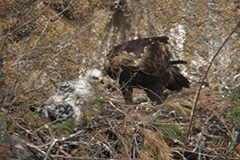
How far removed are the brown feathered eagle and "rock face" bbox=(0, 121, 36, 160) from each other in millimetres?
1538

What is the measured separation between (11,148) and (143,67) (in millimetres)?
2129

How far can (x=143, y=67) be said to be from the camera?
4.73 meters

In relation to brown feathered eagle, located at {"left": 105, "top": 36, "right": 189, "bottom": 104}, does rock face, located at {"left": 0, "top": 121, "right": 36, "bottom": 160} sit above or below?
below

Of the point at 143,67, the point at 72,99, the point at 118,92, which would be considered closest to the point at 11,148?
the point at 72,99

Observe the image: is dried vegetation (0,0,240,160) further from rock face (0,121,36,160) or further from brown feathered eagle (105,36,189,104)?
brown feathered eagle (105,36,189,104)

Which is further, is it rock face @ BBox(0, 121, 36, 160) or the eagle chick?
the eagle chick

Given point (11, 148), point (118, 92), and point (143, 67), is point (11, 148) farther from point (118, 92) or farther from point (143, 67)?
point (143, 67)

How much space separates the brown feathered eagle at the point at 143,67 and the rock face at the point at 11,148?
5.05 ft

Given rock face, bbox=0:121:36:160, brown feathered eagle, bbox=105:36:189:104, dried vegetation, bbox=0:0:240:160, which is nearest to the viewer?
rock face, bbox=0:121:36:160

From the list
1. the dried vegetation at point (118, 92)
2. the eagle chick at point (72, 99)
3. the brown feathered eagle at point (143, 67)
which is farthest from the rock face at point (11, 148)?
the brown feathered eagle at point (143, 67)

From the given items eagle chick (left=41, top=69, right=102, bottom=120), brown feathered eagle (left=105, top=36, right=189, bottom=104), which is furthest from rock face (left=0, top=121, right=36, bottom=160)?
brown feathered eagle (left=105, top=36, right=189, bottom=104)

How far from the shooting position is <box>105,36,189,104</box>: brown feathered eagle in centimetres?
467

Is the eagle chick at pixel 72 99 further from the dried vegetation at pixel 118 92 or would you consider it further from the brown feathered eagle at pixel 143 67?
the brown feathered eagle at pixel 143 67

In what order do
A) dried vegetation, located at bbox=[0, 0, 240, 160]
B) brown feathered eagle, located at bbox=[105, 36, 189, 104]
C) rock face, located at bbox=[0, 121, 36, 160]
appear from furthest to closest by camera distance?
brown feathered eagle, located at bbox=[105, 36, 189, 104]
dried vegetation, located at bbox=[0, 0, 240, 160]
rock face, located at bbox=[0, 121, 36, 160]
